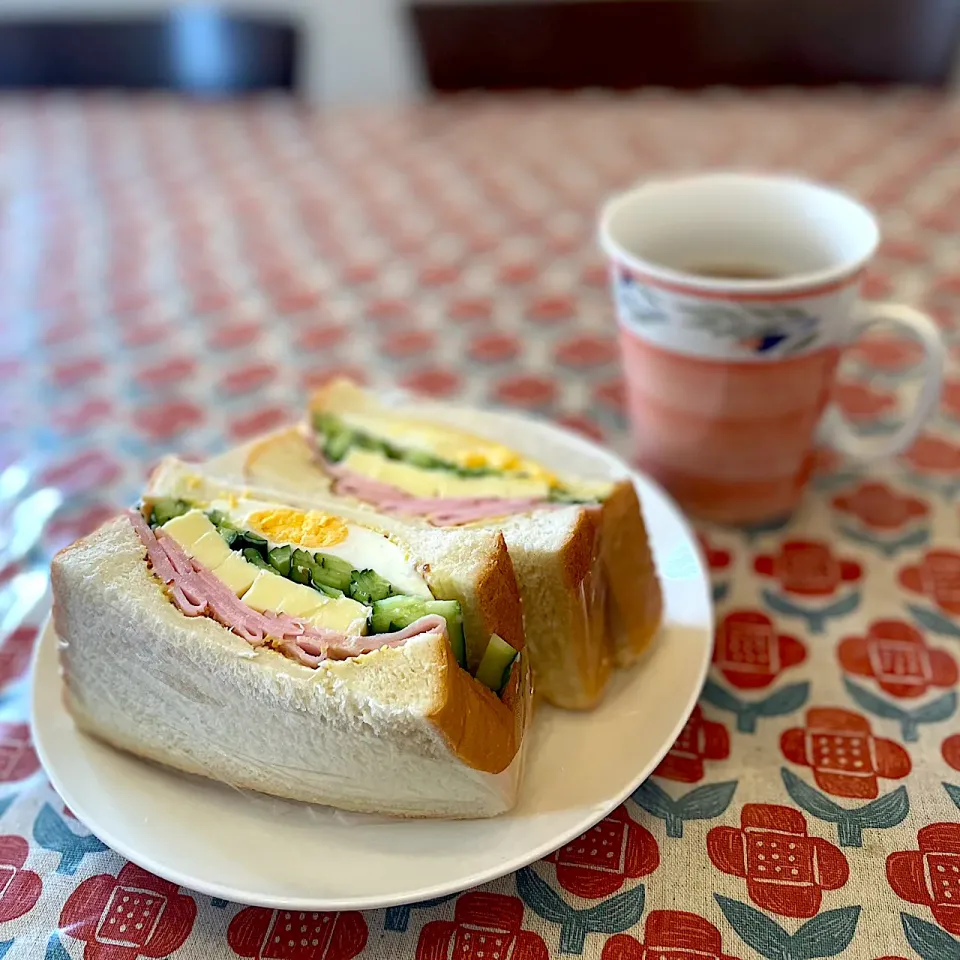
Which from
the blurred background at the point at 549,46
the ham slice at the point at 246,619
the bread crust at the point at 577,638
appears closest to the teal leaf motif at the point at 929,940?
the bread crust at the point at 577,638

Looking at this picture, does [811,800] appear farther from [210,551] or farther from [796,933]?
[210,551]

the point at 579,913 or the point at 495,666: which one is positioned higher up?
the point at 495,666

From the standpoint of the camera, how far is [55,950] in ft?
2.08

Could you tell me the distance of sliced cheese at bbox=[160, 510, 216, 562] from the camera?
77 cm

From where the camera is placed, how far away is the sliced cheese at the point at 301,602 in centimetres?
72

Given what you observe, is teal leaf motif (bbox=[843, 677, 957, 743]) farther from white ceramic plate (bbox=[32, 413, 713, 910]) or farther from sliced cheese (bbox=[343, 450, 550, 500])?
sliced cheese (bbox=[343, 450, 550, 500])

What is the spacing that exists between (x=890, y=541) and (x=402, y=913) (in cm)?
60

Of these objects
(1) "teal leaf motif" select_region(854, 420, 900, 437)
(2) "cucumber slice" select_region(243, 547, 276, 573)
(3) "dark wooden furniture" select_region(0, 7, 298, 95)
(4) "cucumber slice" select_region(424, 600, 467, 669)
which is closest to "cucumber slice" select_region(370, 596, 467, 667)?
(4) "cucumber slice" select_region(424, 600, 467, 669)

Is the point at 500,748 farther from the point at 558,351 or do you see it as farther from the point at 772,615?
the point at 558,351

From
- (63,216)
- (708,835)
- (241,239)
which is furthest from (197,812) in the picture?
(63,216)

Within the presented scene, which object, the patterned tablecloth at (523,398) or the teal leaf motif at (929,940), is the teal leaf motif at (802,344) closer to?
the patterned tablecloth at (523,398)

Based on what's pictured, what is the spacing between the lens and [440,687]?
625 millimetres

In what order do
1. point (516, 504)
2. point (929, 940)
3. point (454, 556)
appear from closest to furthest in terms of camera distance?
point (929, 940), point (454, 556), point (516, 504)

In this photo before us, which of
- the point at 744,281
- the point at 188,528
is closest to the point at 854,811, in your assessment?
the point at 744,281
